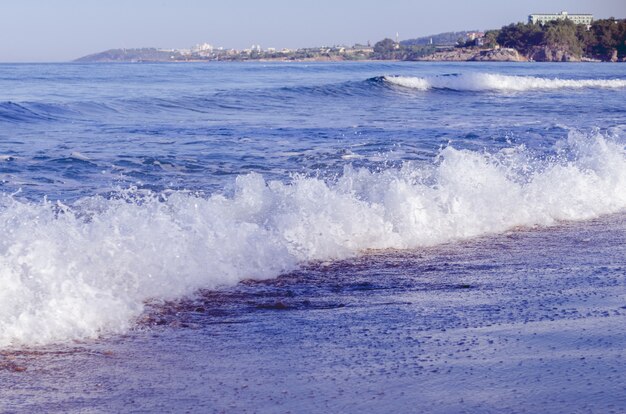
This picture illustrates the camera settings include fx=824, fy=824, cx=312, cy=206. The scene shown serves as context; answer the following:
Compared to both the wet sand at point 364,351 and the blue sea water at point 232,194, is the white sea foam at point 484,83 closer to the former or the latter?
the blue sea water at point 232,194

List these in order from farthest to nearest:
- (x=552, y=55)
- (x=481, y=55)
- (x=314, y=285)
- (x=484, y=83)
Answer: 1. (x=552, y=55)
2. (x=481, y=55)
3. (x=484, y=83)
4. (x=314, y=285)

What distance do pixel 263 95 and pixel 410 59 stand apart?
3844 inches

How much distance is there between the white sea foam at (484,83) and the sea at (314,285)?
24114 mm

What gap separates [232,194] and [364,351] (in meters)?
4.66

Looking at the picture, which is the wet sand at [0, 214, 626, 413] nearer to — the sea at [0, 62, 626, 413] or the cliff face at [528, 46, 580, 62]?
the sea at [0, 62, 626, 413]

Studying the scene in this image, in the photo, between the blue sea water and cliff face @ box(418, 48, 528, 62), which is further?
cliff face @ box(418, 48, 528, 62)

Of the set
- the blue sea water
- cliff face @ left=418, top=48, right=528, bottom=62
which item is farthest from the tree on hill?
the blue sea water

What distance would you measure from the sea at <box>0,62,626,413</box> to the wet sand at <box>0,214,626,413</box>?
15 millimetres

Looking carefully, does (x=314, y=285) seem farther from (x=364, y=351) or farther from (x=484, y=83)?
(x=484, y=83)

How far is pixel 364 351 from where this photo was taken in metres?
4.18

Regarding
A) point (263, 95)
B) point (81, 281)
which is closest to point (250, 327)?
point (81, 281)

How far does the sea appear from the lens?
3.69 metres

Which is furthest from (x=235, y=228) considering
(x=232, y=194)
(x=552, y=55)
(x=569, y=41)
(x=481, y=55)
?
(x=552, y=55)

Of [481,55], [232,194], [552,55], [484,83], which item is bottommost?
[232,194]
